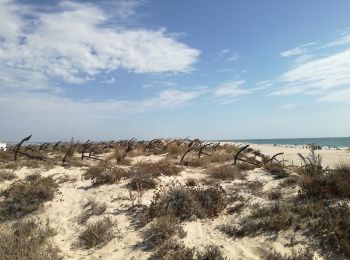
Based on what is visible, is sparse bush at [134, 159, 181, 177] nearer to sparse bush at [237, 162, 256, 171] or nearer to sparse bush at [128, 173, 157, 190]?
sparse bush at [128, 173, 157, 190]

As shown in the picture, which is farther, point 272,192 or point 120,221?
point 272,192

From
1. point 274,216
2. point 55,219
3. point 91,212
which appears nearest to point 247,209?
point 274,216

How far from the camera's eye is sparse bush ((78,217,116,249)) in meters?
7.72

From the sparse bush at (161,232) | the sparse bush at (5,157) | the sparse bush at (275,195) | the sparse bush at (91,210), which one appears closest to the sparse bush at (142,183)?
the sparse bush at (91,210)

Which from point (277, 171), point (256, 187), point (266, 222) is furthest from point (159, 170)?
point (266, 222)

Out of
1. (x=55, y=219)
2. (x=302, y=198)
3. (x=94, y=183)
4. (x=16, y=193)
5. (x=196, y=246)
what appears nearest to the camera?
(x=196, y=246)

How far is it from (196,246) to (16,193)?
5633 mm

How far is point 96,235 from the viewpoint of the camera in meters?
7.77

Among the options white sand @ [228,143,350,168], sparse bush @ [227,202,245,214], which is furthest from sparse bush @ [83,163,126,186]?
white sand @ [228,143,350,168]

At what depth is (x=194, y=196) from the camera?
9070 millimetres

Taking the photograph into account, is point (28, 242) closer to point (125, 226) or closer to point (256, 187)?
point (125, 226)

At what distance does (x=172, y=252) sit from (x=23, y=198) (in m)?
5.01

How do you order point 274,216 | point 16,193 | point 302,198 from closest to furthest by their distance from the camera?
point 274,216
point 302,198
point 16,193

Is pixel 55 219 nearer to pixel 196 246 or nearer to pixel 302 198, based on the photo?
pixel 196 246
